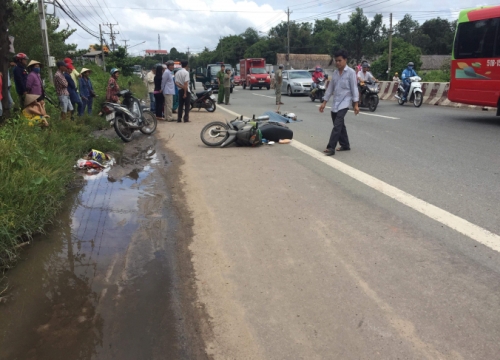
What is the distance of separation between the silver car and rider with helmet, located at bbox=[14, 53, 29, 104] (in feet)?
60.8

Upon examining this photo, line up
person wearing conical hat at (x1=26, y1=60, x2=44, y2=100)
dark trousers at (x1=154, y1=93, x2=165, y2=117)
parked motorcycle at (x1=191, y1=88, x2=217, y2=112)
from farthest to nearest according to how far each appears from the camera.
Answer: parked motorcycle at (x1=191, y1=88, x2=217, y2=112)
dark trousers at (x1=154, y1=93, x2=165, y2=117)
person wearing conical hat at (x1=26, y1=60, x2=44, y2=100)

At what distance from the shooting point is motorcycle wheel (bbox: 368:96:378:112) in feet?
51.9

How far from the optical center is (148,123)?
1156 cm

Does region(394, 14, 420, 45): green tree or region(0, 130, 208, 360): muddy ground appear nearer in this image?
region(0, 130, 208, 360): muddy ground

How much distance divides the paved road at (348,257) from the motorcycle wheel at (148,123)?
174 inches

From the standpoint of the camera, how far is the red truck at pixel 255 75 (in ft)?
123

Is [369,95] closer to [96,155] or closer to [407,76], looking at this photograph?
[407,76]

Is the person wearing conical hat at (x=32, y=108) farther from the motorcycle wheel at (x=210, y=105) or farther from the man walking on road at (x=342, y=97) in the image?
the motorcycle wheel at (x=210, y=105)

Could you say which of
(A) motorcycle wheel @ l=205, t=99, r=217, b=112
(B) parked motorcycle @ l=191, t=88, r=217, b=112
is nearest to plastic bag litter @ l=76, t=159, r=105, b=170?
(B) parked motorcycle @ l=191, t=88, r=217, b=112

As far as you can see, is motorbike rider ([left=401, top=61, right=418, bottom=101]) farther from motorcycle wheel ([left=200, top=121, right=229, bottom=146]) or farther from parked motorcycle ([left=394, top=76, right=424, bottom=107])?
motorcycle wheel ([left=200, top=121, right=229, bottom=146])

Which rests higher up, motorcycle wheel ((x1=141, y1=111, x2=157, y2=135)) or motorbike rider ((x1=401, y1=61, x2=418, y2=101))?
motorbike rider ((x1=401, y1=61, x2=418, y2=101))

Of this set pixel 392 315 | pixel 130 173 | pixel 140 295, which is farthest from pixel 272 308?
pixel 130 173

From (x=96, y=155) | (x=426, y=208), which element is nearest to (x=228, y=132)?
(x=96, y=155)

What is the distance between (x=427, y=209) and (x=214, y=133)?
5.49 m
